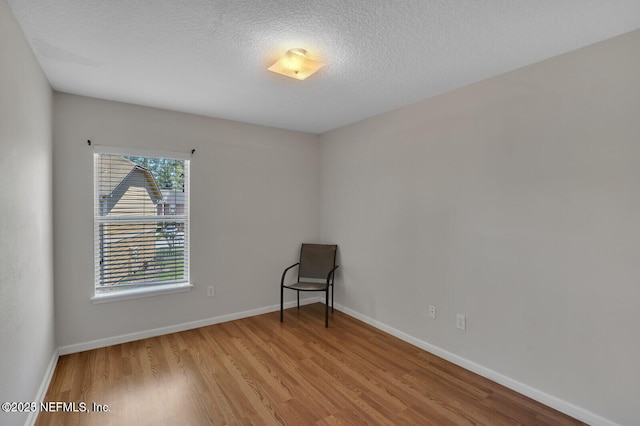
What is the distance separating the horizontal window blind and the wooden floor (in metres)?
0.70

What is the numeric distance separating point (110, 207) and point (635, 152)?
4167mm

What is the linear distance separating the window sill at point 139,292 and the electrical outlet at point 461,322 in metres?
2.78

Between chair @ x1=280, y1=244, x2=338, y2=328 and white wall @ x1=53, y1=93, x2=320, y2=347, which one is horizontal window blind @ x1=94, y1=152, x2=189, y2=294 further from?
chair @ x1=280, y1=244, x2=338, y2=328

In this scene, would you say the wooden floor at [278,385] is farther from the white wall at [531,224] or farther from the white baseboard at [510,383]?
the white wall at [531,224]

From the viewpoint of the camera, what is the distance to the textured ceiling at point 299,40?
1.61m

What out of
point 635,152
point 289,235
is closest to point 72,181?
point 289,235

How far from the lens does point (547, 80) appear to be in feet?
7.09

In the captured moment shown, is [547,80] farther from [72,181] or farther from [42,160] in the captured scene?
[72,181]

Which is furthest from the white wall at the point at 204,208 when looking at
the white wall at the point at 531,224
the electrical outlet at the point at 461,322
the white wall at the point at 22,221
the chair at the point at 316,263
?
the electrical outlet at the point at 461,322

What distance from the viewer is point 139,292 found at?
10.4 ft

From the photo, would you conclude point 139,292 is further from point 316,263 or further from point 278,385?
point 316,263

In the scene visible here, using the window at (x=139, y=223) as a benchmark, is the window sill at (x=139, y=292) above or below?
below

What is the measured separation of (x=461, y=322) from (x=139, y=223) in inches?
130

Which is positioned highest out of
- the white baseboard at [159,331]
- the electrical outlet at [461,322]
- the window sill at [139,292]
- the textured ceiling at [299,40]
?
the textured ceiling at [299,40]
